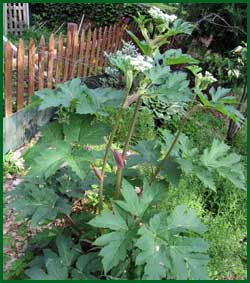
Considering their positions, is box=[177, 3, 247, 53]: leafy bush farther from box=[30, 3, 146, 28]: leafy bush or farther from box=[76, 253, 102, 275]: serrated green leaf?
box=[30, 3, 146, 28]: leafy bush

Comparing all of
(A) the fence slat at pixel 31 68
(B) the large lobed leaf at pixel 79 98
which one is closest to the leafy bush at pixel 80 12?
(A) the fence slat at pixel 31 68

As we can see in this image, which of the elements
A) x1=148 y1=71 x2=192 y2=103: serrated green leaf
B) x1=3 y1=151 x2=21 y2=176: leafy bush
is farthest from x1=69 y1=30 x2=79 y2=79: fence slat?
x1=148 y1=71 x2=192 y2=103: serrated green leaf

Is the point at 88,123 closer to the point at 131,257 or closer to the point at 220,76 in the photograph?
the point at 131,257

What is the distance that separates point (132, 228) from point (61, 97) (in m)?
0.80

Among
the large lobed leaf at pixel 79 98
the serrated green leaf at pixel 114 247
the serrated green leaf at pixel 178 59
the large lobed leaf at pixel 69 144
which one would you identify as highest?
the serrated green leaf at pixel 178 59

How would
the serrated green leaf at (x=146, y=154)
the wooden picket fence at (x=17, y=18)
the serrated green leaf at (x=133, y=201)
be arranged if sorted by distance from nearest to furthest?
the serrated green leaf at (x=133, y=201) < the serrated green leaf at (x=146, y=154) < the wooden picket fence at (x=17, y=18)

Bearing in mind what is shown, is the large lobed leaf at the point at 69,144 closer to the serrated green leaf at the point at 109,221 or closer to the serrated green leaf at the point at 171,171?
the serrated green leaf at the point at 109,221

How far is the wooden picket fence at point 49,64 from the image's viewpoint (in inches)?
171

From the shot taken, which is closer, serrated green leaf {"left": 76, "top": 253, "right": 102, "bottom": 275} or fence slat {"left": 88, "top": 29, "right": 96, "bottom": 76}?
serrated green leaf {"left": 76, "top": 253, "right": 102, "bottom": 275}

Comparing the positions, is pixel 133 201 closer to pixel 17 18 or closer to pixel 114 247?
pixel 114 247

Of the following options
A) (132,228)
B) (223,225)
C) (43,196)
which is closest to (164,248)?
(132,228)

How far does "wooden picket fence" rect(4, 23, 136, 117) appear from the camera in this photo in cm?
433

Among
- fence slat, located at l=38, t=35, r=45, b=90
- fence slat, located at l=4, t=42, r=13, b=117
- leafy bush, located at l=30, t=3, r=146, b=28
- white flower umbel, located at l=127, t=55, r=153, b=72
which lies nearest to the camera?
white flower umbel, located at l=127, t=55, r=153, b=72

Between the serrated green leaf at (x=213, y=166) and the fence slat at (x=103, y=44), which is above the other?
the serrated green leaf at (x=213, y=166)
